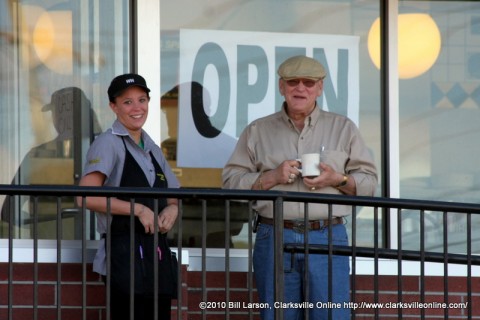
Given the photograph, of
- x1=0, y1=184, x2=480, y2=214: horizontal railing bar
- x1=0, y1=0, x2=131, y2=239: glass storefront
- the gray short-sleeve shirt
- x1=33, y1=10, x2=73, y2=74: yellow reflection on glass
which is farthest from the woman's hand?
x1=33, y1=10, x2=73, y2=74: yellow reflection on glass

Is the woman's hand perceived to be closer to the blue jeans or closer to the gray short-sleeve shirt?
the gray short-sleeve shirt

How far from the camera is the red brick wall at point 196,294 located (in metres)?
6.81

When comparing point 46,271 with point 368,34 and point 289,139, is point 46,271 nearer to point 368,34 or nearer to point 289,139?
point 289,139

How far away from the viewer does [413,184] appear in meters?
7.75

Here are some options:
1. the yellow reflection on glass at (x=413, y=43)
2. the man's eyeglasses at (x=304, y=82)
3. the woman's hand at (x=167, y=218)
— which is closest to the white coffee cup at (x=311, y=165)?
the man's eyeglasses at (x=304, y=82)

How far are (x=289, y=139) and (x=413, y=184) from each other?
1473 mm

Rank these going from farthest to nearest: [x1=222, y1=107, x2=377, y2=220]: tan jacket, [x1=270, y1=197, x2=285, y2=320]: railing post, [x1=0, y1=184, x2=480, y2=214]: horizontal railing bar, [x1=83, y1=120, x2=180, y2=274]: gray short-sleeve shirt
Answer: [x1=222, y1=107, x2=377, y2=220]: tan jacket < [x1=83, y1=120, x2=180, y2=274]: gray short-sleeve shirt < [x1=270, y1=197, x2=285, y2=320]: railing post < [x1=0, y1=184, x2=480, y2=214]: horizontal railing bar

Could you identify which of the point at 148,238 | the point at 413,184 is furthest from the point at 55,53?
the point at 413,184

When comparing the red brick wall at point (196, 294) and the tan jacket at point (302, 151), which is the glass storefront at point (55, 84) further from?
the tan jacket at point (302, 151)

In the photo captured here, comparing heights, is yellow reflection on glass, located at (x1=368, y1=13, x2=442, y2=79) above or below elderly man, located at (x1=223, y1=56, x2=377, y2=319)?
above

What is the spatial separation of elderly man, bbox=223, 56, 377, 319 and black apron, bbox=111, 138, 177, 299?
61cm

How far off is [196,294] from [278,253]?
65.5 inches

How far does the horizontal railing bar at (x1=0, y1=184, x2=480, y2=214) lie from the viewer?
5527mm

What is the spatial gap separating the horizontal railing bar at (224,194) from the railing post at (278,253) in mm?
59
